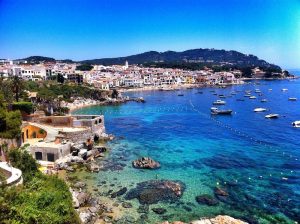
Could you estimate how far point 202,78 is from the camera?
140 meters

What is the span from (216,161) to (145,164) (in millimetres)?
6897

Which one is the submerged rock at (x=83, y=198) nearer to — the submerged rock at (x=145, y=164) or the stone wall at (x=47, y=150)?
the submerged rock at (x=145, y=164)

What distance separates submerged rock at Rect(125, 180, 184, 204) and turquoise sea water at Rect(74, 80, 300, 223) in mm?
551

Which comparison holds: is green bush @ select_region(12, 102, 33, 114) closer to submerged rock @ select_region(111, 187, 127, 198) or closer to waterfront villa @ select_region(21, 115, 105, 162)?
waterfront villa @ select_region(21, 115, 105, 162)

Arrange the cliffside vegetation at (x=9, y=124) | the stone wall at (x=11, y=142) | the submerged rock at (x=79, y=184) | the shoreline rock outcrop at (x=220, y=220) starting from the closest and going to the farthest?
the shoreline rock outcrop at (x=220, y=220) < the submerged rock at (x=79, y=184) < the stone wall at (x=11, y=142) < the cliffside vegetation at (x=9, y=124)

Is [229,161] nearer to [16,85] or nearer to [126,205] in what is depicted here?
[126,205]

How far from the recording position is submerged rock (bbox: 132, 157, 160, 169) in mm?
27812

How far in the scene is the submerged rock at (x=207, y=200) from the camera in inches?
817

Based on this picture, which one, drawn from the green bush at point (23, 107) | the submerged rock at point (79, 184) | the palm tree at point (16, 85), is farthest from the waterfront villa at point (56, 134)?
the palm tree at point (16, 85)

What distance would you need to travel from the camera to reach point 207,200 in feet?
69.3

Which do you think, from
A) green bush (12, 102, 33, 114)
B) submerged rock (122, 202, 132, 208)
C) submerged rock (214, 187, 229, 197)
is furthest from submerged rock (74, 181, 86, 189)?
green bush (12, 102, 33, 114)

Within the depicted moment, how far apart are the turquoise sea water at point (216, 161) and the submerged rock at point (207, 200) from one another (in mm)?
385

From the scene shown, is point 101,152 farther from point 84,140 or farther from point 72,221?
point 72,221


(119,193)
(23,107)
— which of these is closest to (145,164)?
(119,193)
